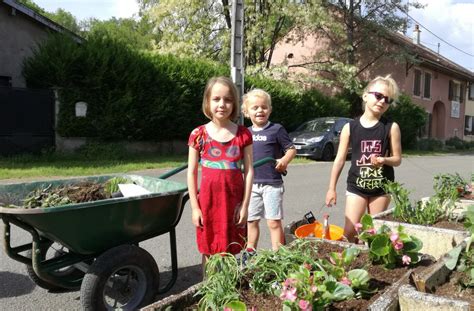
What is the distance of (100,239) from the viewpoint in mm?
3072

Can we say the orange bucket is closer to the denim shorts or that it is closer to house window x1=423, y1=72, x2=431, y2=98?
the denim shorts

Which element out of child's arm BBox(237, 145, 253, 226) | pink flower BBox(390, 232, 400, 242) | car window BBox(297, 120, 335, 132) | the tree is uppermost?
the tree

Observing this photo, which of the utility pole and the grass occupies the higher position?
the utility pole

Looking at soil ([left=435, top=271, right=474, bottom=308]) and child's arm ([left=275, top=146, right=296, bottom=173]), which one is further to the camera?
child's arm ([left=275, top=146, right=296, bottom=173])

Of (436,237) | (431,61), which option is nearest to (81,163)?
(436,237)

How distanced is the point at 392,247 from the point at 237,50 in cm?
801

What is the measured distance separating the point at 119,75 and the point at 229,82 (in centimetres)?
1115

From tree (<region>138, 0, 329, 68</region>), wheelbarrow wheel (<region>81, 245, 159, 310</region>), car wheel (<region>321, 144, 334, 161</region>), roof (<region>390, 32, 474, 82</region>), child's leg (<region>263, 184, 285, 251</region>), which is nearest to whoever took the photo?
wheelbarrow wheel (<region>81, 245, 159, 310</region>)

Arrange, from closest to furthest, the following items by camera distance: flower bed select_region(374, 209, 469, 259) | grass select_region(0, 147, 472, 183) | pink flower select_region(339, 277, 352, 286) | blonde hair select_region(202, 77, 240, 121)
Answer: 1. pink flower select_region(339, 277, 352, 286)
2. blonde hair select_region(202, 77, 240, 121)
3. flower bed select_region(374, 209, 469, 259)
4. grass select_region(0, 147, 472, 183)

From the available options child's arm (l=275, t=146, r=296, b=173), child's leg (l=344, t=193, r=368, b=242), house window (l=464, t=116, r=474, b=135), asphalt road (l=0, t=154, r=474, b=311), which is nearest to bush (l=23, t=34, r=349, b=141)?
asphalt road (l=0, t=154, r=474, b=311)

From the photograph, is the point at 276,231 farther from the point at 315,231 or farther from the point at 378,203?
the point at 378,203

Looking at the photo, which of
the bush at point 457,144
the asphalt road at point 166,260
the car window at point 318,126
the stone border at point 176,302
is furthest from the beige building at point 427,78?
the stone border at point 176,302

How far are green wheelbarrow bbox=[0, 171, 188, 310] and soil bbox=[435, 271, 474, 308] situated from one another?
1758mm

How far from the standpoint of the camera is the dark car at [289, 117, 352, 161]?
16.1 m
